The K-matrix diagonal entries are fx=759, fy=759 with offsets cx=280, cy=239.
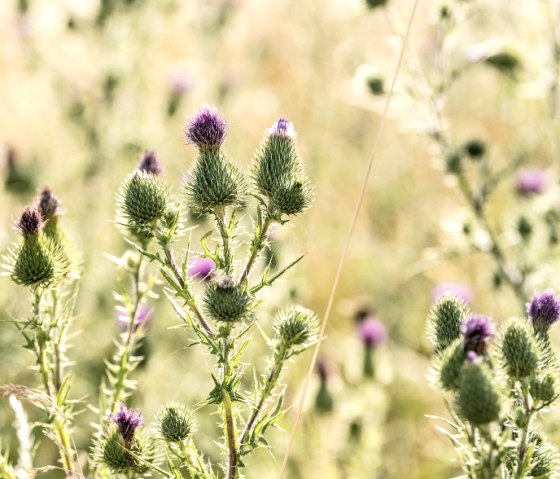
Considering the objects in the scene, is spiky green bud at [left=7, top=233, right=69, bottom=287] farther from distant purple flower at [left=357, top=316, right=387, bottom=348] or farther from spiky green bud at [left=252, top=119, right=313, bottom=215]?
distant purple flower at [left=357, top=316, right=387, bottom=348]

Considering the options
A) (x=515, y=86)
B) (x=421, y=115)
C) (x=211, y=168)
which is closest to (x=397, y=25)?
(x=421, y=115)

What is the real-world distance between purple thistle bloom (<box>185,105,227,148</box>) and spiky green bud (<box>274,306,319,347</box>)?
59 centimetres

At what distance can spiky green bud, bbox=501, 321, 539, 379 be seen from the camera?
1.97 metres

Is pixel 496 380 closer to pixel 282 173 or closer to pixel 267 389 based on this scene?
pixel 267 389

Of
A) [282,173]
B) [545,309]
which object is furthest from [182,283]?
[545,309]

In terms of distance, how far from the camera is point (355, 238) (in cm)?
788

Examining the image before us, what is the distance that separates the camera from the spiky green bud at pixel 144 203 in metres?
2.23

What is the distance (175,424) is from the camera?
2.12m

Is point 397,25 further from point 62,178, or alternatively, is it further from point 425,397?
point 62,178

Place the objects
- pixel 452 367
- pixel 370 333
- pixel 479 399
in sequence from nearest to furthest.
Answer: pixel 479 399, pixel 452 367, pixel 370 333

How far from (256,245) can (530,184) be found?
3996 mm

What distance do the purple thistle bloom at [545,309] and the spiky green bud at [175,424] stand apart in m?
1.07

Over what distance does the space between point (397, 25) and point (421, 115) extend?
54 centimetres

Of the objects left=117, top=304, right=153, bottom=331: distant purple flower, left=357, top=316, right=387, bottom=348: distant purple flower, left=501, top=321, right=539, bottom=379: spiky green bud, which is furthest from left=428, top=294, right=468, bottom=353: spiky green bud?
left=357, top=316, right=387, bottom=348: distant purple flower
